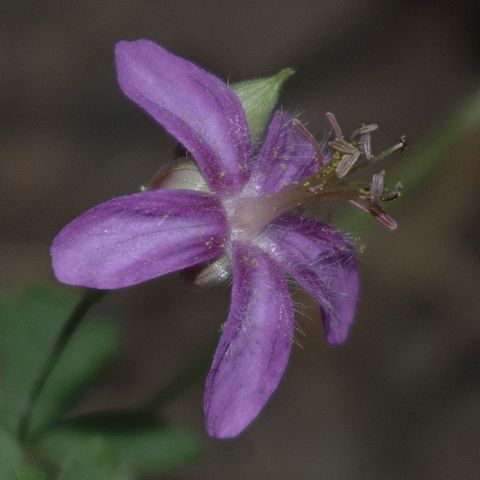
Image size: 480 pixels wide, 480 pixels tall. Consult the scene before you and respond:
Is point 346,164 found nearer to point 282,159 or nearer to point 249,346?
point 282,159

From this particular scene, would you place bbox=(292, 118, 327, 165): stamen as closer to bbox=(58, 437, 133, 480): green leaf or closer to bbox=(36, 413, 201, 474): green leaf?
bbox=(58, 437, 133, 480): green leaf

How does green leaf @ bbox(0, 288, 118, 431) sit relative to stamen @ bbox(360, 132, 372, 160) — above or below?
below

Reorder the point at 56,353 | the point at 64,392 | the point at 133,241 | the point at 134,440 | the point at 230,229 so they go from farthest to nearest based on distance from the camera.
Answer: the point at 64,392 < the point at 134,440 < the point at 56,353 < the point at 230,229 < the point at 133,241

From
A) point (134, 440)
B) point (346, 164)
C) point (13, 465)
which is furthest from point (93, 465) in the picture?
point (346, 164)

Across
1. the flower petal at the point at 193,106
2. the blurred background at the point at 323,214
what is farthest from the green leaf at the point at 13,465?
the blurred background at the point at 323,214

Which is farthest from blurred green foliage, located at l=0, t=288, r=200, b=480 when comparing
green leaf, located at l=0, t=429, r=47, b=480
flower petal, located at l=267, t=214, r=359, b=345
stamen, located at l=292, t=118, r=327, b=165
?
stamen, located at l=292, t=118, r=327, b=165

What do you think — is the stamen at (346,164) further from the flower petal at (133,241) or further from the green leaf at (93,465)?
the green leaf at (93,465)
